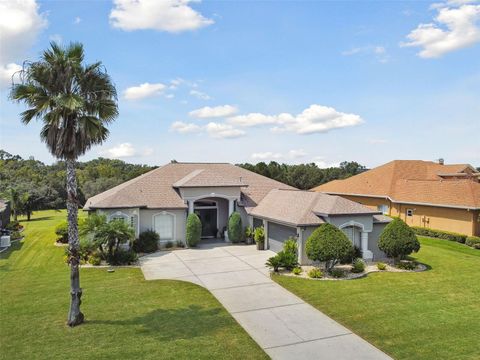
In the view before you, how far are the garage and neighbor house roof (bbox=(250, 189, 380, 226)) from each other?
2.48 ft

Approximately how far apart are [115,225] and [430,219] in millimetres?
24837

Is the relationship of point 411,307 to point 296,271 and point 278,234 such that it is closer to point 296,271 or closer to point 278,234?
point 296,271

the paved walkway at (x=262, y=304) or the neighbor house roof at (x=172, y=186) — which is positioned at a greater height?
the neighbor house roof at (x=172, y=186)

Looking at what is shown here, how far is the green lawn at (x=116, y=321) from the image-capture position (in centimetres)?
1086

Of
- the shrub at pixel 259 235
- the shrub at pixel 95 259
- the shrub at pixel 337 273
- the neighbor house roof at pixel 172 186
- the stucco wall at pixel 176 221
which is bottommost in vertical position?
the shrub at pixel 337 273

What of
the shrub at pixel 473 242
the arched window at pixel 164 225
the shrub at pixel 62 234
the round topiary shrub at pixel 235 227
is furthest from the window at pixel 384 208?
the shrub at pixel 62 234

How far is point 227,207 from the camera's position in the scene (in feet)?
95.6

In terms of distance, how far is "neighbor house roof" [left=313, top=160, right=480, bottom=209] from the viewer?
98.7ft

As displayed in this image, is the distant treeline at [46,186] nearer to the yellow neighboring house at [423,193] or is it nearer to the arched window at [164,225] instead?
the arched window at [164,225]

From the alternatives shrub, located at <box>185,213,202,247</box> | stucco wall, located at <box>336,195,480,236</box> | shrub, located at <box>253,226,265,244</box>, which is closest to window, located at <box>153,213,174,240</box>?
shrub, located at <box>185,213,202,247</box>

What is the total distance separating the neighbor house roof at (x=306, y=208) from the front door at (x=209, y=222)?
3810mm

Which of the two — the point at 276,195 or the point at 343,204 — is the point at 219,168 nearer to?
the point at 276,195

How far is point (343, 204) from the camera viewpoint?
72.3ft

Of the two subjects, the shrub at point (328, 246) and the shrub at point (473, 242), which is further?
the shrub at point (473, 242)
